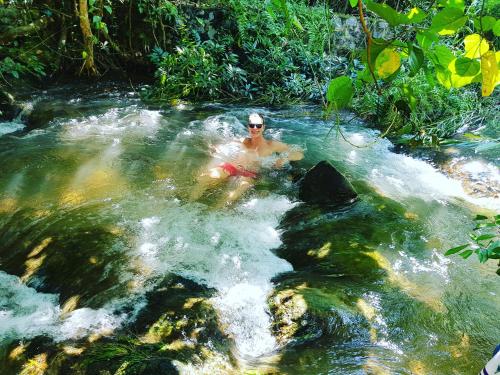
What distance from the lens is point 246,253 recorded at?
3.71 m

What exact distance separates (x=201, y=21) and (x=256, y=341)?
24.6 feet

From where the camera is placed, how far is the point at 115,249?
3557 millimetres

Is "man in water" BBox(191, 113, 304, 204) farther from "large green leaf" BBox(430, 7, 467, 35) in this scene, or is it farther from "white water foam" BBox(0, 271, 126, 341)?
"large green leaf" BBox(430, 7, 467, 35)

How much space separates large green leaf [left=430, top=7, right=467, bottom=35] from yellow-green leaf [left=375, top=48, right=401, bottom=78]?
0.41ft

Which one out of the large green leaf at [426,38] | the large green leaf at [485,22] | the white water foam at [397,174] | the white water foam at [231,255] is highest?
the large green leaf at [485,22]

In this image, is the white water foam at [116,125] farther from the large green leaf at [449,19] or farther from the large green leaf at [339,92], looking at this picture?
the large green leaf at [449,19]

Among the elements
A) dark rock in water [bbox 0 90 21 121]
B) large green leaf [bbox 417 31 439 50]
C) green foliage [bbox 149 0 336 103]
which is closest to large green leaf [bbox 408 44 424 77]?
large green leaf [bbox 417 31 439 50]

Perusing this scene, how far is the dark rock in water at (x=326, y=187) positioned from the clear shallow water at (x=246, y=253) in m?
0.18

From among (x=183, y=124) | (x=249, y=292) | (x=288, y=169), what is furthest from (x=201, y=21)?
(x=249, y=292)

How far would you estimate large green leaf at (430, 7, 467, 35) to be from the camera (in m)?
0.93

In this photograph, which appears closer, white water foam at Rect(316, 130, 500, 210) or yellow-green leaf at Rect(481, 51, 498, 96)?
yellow-green leaf at Rect(481, 51, 498, 96)

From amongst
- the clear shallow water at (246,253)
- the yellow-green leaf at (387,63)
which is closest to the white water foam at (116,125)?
the clear shallow water at (246,253)

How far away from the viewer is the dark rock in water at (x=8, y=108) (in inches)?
263

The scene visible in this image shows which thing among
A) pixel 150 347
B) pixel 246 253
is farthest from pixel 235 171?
pixel 150 347
